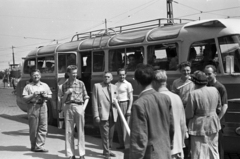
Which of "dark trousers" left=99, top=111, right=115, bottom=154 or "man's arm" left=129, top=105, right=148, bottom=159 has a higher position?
"man's arm" left=129, top=105, right=148, bottom=159

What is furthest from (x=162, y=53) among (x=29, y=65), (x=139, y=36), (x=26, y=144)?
(x=29, y=65)

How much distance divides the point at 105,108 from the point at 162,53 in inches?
74.8

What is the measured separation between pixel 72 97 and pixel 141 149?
13.1 ft

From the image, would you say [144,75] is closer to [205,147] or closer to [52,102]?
[205,147]

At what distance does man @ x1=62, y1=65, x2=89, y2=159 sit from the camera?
6904mm

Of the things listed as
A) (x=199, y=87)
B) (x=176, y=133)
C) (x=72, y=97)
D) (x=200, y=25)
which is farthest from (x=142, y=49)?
(x=176, y=133)

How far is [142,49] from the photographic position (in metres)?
8.52

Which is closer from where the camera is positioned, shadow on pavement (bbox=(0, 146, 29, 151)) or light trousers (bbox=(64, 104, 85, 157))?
light trousers (bbox=(64, 104, 85, 157))

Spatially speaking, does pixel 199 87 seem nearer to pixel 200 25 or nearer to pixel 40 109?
pixel 200 25

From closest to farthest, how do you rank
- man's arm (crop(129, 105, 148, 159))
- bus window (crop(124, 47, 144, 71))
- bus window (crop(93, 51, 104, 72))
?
man's arm (crop(129, 105, 148, 159)) < bus window (crop(124, 47, 144, 71)) < bus window (crop(93, 51, 104, 72))

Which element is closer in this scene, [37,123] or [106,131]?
[106,131]

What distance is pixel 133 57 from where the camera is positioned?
8.80m

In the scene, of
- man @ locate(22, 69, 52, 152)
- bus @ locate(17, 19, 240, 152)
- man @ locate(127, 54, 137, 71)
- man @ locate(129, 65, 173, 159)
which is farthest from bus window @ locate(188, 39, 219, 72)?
man @ locate(129, 65, 173, 159)

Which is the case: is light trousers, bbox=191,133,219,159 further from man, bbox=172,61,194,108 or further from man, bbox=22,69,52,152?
man, bbox=22,69,52,152
